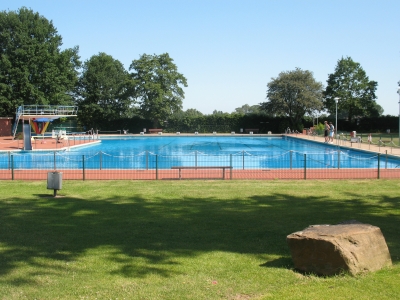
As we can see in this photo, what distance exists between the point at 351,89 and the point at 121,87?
31460 millimetres

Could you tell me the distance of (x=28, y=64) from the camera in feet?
177

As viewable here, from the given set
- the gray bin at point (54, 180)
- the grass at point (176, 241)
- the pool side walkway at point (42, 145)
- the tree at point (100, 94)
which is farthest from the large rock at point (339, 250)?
the tree at point (100, 94)

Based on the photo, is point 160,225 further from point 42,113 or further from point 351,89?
point 351,89

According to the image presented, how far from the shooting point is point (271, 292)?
503 centimetres

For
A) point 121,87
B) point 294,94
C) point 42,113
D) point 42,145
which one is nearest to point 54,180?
point 42,145

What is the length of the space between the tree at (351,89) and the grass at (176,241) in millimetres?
50388

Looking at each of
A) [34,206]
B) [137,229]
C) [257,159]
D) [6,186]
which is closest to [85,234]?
[137,229]

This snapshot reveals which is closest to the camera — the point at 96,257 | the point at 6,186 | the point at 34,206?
the point at 96,257

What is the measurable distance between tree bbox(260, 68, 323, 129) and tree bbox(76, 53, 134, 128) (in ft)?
63.8

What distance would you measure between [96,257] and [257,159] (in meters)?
21.1

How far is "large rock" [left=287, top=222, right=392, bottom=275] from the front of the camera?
541 centimetres

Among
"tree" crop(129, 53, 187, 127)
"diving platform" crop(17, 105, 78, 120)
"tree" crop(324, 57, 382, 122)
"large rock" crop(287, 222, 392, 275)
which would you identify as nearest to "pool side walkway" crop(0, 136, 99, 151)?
"diving platform" crop(17, 105, 78, 120)

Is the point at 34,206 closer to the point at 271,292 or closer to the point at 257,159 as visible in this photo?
the point at 271,292

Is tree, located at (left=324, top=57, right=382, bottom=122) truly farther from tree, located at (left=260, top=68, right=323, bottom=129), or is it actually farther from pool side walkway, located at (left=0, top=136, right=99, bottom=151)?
Result: pool side walkway, located at (left=0, top=136, right=99, bottom=151)
